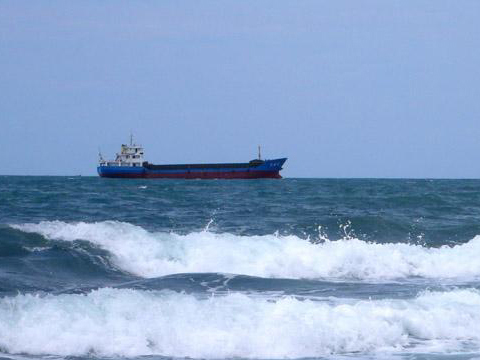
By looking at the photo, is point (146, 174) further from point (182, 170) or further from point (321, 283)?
point (321, 283)

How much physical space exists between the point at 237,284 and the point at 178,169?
2558 inches

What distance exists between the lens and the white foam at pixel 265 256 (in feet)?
55.1

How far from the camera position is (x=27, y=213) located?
25141 mm

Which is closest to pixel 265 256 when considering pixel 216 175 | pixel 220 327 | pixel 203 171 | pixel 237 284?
pixel 237 284

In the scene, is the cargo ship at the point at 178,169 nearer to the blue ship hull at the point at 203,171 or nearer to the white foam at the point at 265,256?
the blue ship hull at the point at 203,171

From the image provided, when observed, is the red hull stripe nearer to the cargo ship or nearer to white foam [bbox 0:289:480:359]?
the cargo ship

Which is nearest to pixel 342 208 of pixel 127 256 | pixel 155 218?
pixel 155 218

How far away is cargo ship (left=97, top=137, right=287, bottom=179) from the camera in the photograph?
77188 millimetres

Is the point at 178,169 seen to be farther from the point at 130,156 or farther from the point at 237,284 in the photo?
the point at 237,284

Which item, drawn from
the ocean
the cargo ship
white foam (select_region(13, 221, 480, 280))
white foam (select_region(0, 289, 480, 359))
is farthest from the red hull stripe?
white foam (select_region(0, 289, 480, 359))

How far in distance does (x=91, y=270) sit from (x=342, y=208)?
15415 millimetres

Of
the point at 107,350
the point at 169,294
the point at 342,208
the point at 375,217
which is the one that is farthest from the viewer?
the point at 342,208

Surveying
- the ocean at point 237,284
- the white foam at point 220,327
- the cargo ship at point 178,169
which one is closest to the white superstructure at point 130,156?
the cargo ship at point 178,169

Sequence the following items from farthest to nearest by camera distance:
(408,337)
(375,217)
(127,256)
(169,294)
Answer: (375,217) → (127,256) → (169,294) → (408,337)
